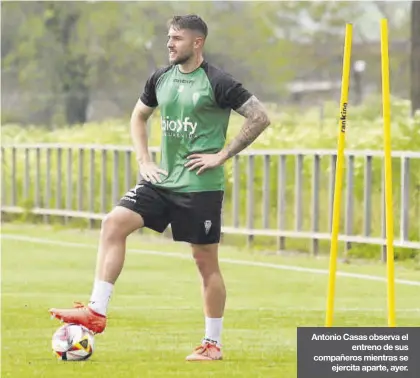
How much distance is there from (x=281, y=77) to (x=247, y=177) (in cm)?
2440

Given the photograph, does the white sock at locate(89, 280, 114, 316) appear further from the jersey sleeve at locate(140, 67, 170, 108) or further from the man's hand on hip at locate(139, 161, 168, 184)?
the jersey sleeve at locate(140, 67, 170, 108)

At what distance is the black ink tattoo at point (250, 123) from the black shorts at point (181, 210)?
306 mm

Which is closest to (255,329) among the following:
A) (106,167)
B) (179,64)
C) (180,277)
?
(179,64)

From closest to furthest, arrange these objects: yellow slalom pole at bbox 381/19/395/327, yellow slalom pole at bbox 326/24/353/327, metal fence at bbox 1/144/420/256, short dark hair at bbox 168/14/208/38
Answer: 1. yellow slalom pole at bbox 381/19/395/327
2. yellow slalom pole at bbox 326/24/353/327
3. short dark hair at bbox 168/14/208/38
4. metal fence at bbox 1/144/420/256

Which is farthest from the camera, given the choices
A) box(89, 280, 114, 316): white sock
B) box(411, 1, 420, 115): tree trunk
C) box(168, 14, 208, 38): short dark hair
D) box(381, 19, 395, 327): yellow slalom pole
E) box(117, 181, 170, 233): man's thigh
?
box(411, 1, 420, 115): tree trunk

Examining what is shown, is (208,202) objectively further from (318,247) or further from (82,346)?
(318,247)

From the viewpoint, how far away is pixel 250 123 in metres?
10.9

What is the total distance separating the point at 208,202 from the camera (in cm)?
1099

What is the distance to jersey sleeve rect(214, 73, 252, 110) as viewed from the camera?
10.8 metres

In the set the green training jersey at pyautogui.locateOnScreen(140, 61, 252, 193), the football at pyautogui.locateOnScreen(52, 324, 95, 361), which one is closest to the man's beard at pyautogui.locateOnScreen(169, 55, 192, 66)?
the green training jersey at pyautogui.locateOnScreen(140, 61, 252, 193)

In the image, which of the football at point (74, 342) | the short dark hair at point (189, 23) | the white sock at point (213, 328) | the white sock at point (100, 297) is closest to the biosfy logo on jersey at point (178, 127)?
the short dark hair at point (189, 23)

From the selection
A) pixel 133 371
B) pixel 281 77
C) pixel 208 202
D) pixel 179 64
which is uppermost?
pixel 281 77

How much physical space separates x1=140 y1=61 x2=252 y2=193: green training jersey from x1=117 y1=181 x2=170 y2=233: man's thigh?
74mm

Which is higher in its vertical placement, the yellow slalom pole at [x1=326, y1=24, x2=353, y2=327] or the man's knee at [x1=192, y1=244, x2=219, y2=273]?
the yellow slalom pole at [x1=326, y1=24, x2=353, y2=327]
